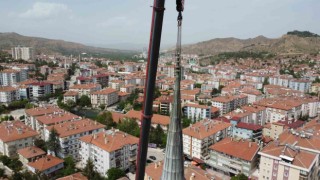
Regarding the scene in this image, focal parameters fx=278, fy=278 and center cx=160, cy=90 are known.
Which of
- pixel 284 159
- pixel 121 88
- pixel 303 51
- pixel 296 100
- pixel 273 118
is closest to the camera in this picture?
pixel 284 159

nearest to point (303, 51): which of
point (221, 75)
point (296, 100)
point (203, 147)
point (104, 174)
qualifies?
point (221, 75)

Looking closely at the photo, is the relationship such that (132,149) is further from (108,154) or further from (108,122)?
(108,122)

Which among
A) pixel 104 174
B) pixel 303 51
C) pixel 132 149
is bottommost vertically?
pixel 104 174

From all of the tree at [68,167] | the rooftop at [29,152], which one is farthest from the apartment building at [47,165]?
the rooftop at [29,152]

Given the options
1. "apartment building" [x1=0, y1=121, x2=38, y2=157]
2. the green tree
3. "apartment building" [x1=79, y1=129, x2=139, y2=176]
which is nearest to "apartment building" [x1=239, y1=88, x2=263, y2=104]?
the green tree

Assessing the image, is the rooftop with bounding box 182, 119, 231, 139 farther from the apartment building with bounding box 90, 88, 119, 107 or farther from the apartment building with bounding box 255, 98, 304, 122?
the apartment building with bounding box 90, 88, 119, 107

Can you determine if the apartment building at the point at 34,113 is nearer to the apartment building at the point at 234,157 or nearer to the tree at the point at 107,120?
the tree at the point at 107,120
